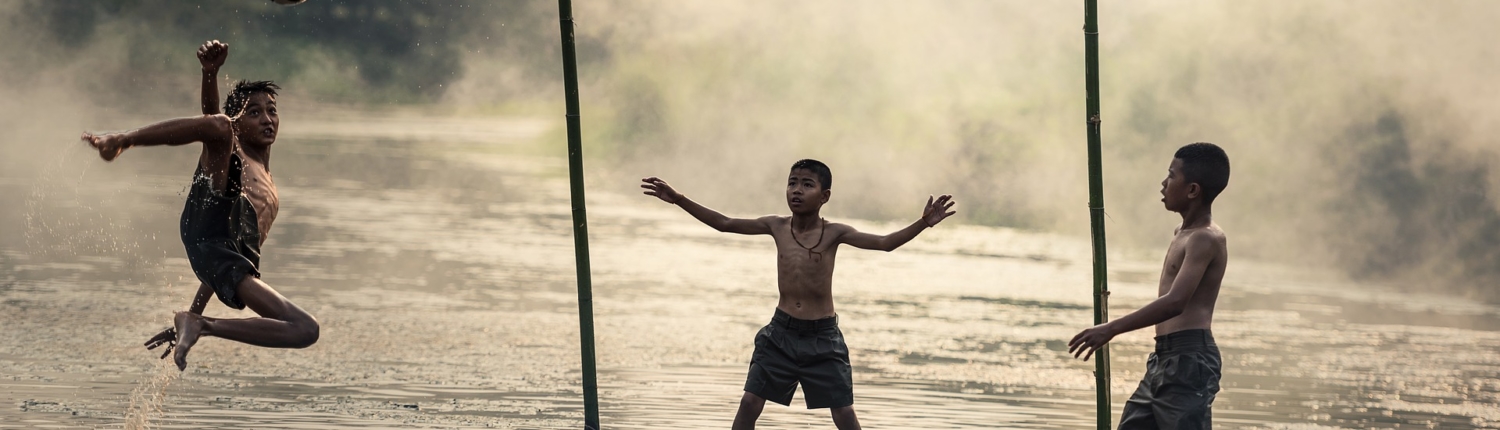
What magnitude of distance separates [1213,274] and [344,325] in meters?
7.81

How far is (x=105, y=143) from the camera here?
234 inches

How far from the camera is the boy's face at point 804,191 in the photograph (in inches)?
289

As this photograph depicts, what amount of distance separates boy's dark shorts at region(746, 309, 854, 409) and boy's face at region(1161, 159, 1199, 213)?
67.5 inches

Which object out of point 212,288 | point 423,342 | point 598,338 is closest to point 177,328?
point 212,288

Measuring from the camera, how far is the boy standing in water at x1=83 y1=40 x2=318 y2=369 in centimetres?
644

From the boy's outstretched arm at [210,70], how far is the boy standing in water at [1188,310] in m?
3.54

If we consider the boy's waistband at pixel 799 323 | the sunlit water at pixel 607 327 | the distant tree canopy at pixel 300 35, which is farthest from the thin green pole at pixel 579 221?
the distant tree canopy at pixel 300 35

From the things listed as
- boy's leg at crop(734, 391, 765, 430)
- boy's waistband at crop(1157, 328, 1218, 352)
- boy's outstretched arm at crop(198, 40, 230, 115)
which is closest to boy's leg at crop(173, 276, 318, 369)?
boy's outstretched arm at crop(198, 40, 230, 115)

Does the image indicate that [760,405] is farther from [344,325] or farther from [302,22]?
[302,22]

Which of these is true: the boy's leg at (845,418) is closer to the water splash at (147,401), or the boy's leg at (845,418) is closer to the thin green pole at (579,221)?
the thin green pole at (579,221)

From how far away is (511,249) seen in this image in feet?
60.3

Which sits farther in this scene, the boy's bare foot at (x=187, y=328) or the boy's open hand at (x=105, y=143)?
the boy's bare foot at (x=187, y=328)

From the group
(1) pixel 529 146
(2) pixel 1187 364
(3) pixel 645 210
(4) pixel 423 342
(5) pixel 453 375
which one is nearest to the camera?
(2) pixel 1187 364

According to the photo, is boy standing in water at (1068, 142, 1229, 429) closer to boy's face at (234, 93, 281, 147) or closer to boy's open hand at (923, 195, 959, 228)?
boy's open hand at (923, 195, 959, 228)
